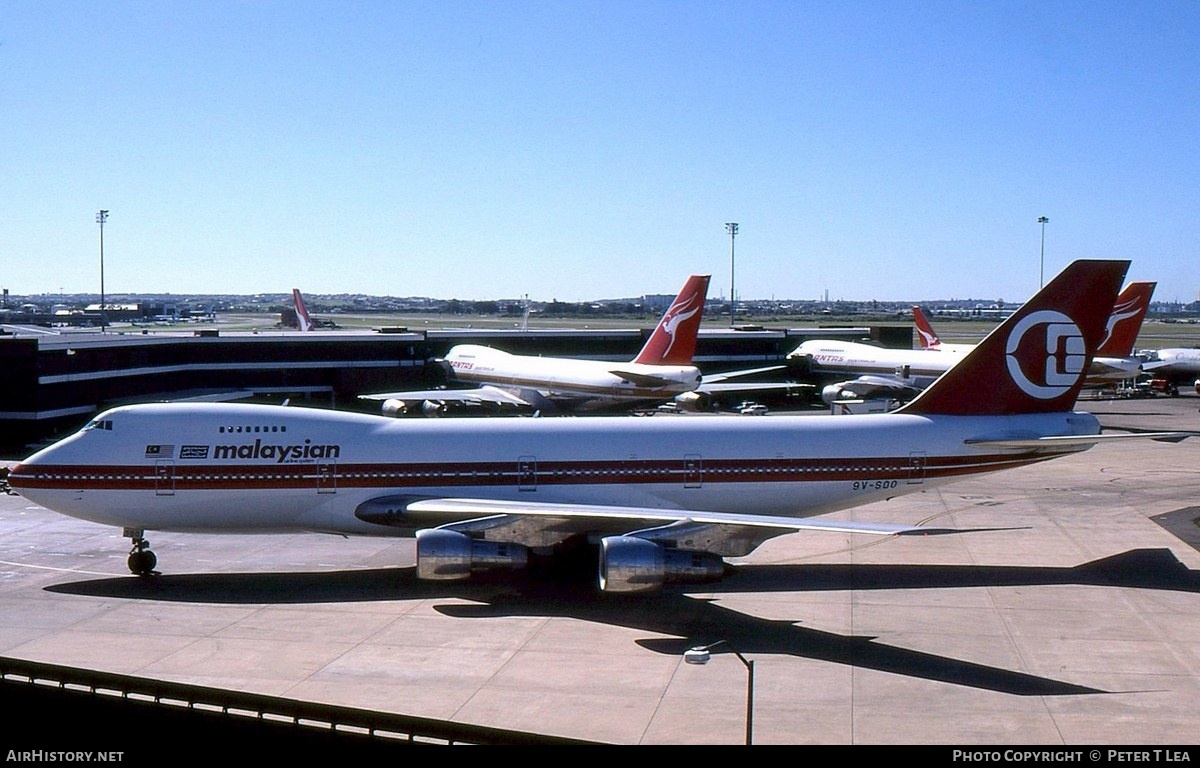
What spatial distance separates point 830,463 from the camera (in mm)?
28703

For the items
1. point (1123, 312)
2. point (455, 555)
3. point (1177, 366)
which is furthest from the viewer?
point (1177, 366)

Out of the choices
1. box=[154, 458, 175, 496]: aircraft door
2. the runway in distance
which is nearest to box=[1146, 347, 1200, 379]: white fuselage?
the runway in distance

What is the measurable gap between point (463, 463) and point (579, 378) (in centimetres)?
3385

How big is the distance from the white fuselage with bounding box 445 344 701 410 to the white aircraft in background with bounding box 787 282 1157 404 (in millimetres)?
13293

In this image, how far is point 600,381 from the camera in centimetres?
6006

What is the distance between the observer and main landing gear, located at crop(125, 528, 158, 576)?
28000 mm

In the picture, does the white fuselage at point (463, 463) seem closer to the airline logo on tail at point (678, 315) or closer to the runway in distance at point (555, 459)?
the runway in distance at point (555, 459)

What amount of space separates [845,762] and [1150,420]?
64.0 m

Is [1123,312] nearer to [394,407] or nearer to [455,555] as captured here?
[394,407]

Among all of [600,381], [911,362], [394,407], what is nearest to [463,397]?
[394,407]

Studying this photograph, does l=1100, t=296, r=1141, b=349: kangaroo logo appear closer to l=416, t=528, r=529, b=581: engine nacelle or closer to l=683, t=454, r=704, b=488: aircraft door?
l=683, t=454, r=704, b=488: aircraft door

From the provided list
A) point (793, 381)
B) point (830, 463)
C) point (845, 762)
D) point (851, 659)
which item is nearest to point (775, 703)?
point (851, 659)

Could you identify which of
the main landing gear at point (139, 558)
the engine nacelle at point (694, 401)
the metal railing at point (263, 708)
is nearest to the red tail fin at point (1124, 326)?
the engine nacelle at point (694, 401)

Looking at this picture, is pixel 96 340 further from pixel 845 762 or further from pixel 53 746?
pixel 845 762
